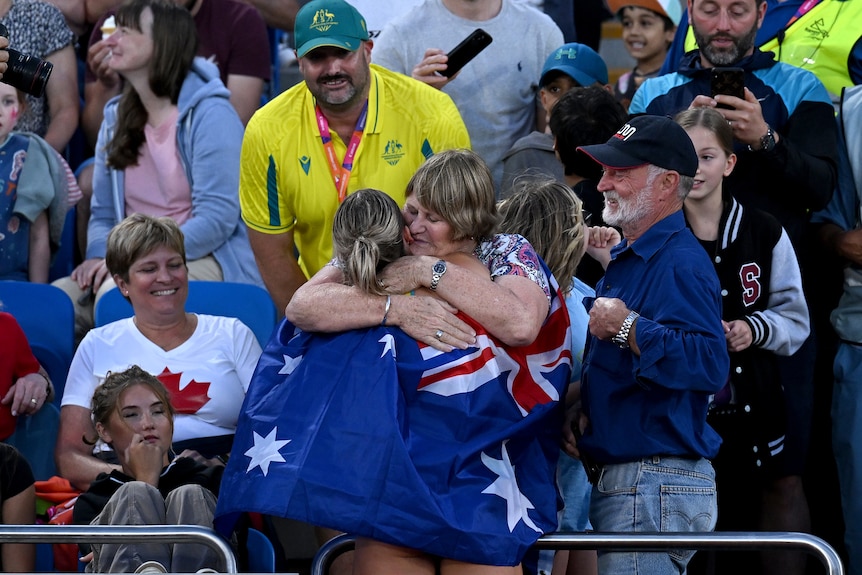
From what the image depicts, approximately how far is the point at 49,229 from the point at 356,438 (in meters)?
3.23

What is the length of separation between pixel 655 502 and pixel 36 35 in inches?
171

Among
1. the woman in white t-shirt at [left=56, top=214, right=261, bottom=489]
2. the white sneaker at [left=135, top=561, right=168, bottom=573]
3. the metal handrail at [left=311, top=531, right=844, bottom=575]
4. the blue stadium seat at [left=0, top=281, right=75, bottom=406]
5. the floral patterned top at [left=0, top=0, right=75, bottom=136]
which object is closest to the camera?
the metal handrail at [left=311, top=531, right=844, bottom=575]

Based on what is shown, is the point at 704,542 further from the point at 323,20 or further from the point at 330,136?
the point at 323,20

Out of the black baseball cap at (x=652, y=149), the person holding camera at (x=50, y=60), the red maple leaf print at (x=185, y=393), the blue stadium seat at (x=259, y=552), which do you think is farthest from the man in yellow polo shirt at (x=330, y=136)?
the person holding camera at (x=50, y=60)

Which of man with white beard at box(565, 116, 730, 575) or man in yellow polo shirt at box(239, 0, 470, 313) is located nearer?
man with white beard at box(565, 116, 730, 575)

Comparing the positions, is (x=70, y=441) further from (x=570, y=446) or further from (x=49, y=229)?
(x=570, y=446)

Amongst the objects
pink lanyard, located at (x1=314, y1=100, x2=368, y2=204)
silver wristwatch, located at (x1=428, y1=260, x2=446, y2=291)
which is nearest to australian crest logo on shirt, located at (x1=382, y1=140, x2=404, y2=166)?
pink lanyard, located at (x1=314, y1=100, x2=368, y2=204)

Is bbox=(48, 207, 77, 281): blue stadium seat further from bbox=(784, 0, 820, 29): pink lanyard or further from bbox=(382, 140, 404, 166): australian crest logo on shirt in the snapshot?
bbox=(784, 0, 820, 29): pink lanyard

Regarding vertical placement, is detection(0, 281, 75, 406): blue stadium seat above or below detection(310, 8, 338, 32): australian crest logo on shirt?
below

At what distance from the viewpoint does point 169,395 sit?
4922 mm

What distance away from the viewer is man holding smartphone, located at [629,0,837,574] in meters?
4.84

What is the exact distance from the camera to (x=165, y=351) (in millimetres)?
5145

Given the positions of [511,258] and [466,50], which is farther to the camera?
[466,50]

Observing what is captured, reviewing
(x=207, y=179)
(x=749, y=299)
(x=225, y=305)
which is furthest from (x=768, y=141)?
(x=207, y=179)
